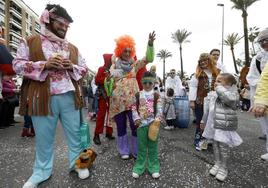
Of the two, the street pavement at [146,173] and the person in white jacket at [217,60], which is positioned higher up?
the person in white jacket at [217,60]

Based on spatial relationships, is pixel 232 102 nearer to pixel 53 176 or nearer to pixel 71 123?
pixel 71 123

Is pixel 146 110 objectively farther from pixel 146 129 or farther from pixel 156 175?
pixel 156 175

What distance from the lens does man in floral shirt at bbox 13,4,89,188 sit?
2.70m

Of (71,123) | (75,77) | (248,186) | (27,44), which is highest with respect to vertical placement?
(27,44)

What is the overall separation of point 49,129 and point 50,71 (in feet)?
2.17

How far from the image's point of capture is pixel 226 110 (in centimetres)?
312

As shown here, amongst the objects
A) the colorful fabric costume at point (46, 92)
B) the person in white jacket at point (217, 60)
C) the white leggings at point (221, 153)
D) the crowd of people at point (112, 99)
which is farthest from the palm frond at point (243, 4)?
the colorful fabric costume at point (46, 92)

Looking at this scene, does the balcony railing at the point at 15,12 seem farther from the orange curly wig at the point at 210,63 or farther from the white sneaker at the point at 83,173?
the white sneaker at the point at 83,173

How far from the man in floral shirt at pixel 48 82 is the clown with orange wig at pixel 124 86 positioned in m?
0.79

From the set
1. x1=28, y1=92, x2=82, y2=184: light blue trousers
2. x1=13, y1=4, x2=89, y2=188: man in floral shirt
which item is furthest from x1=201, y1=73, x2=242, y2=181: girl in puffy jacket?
x1=28, y1=92, x2=82, y2=184: light blue trousers

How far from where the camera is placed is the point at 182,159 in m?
3.72

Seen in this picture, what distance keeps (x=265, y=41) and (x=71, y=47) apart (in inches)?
95.8

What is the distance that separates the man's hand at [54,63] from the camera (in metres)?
2.64

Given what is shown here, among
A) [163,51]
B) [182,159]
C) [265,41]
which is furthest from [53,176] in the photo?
[163,51]
